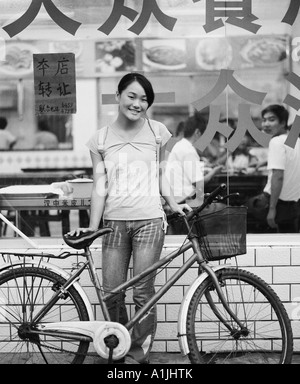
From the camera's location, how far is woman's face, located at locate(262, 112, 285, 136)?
20.3ft

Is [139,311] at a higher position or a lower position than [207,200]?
lower

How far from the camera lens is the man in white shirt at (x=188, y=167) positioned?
6.09m

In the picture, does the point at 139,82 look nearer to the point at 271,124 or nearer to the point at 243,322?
the point at 271,124

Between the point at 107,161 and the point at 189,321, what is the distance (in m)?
1.31

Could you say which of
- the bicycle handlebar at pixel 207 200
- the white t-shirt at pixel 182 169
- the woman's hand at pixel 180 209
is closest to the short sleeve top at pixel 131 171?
the woman's hand at pixel 180 209

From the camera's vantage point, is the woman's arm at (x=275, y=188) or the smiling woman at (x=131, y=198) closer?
the smiling woman at (x=131, y=198)

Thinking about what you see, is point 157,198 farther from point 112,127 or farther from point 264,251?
point 264,251

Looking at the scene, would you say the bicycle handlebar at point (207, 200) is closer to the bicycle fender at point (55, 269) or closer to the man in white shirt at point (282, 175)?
the bicycle fender at point (55, 269)

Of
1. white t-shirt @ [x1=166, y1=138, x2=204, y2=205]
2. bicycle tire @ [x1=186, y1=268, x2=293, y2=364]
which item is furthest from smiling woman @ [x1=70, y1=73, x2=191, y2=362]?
white t-shirt @ [x1=166, y1=138, x2=204, y2=205]

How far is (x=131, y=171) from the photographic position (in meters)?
5.14

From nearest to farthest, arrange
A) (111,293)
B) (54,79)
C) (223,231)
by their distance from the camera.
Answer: (223,231) → (111,293) → (54,79)

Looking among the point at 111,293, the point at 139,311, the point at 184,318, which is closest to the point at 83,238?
the point at 111,293

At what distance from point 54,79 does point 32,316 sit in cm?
208

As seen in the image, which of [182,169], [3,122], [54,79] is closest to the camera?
[54,79]
